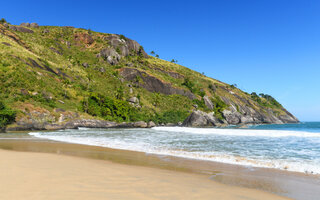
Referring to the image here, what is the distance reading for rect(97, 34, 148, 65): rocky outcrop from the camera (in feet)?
374

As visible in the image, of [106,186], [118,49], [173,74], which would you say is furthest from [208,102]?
[106,186]

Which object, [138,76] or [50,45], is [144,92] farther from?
[50,45]

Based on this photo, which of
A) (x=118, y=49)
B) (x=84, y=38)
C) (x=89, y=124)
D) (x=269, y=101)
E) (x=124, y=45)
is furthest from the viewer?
(x=269, y=101)

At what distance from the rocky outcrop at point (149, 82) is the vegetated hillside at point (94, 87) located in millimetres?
Answer: 500

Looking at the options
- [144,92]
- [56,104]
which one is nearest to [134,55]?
[144,92]

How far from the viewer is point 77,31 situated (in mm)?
134500

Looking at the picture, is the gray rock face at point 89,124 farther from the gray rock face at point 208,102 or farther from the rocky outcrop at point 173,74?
the rocky outcrop at point 173,74

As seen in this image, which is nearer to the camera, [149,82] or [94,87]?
[94,87]

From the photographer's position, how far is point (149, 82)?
102m

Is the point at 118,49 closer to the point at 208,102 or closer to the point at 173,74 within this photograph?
the point at 173,74

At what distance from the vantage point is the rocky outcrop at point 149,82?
3964 inches

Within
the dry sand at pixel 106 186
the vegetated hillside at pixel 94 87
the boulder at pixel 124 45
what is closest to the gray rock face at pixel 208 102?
the vegetated hillside at pixel 94 87

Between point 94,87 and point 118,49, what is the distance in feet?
178

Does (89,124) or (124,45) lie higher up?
Result: (124,45)
